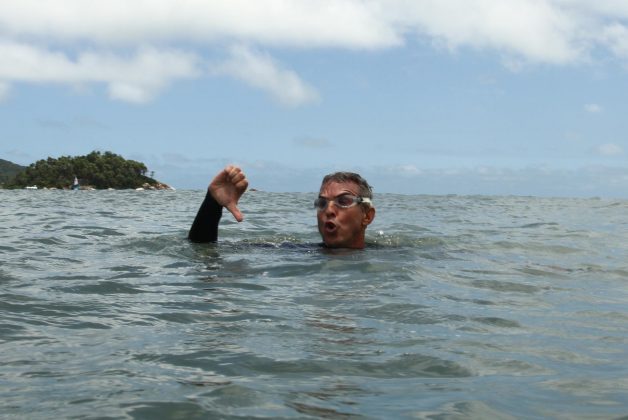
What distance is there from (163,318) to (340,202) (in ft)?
12.4

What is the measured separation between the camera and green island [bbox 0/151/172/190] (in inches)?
3127

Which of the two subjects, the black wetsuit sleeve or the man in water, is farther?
the man in water

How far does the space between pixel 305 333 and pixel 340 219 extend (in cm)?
410

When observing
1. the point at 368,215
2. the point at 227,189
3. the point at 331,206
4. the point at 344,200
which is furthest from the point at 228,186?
the point at 368,215

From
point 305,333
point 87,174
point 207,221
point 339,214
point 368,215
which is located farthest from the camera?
point 87,174

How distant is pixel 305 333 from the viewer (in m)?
4.18

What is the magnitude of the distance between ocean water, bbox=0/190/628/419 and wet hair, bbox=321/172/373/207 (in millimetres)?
720

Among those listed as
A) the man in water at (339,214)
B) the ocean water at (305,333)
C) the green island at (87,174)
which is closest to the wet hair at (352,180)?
the man in water at (339,214)

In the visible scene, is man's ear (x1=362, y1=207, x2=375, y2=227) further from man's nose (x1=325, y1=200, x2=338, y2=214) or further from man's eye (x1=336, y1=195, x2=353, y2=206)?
man's nose (x1=325, y1=200, x2=338, y2=214)

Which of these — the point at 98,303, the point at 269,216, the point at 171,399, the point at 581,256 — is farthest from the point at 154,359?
the point at 269,216

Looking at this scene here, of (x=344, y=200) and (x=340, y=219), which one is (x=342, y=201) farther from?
(x=340, y=219)

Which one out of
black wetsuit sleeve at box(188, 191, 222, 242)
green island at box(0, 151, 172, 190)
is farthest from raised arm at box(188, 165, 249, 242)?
green island at box(0, 151, 172, 190)

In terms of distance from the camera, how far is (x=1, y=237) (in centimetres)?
969

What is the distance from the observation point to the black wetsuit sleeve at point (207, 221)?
7.36m
